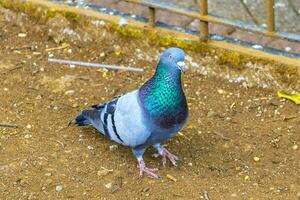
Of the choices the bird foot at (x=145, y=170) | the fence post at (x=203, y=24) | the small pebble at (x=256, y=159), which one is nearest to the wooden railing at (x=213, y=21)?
the fence post at (x=203, y=24)

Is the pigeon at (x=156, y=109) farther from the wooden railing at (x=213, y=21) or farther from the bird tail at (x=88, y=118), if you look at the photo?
the wooden railing at (x=213, y=21)

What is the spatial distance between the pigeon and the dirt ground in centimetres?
27

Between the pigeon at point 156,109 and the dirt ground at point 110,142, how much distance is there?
27 centimetres

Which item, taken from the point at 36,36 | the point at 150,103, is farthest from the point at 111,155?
the point at 36,36

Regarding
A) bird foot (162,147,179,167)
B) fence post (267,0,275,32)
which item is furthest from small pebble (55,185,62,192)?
fence post (267,0,275,32)

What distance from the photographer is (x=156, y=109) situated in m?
4.16

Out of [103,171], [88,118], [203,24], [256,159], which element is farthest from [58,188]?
[203,24]

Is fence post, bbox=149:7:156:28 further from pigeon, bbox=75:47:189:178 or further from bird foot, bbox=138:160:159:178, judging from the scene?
bird foot, bbox=138:160:159:178

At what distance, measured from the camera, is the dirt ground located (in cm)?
431

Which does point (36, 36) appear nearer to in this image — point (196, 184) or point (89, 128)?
point (89, 128)

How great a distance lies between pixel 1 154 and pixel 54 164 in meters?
0.31

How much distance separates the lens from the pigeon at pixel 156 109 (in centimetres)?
415

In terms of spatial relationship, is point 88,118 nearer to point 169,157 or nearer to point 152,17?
point 169,157

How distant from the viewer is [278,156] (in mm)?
4508
